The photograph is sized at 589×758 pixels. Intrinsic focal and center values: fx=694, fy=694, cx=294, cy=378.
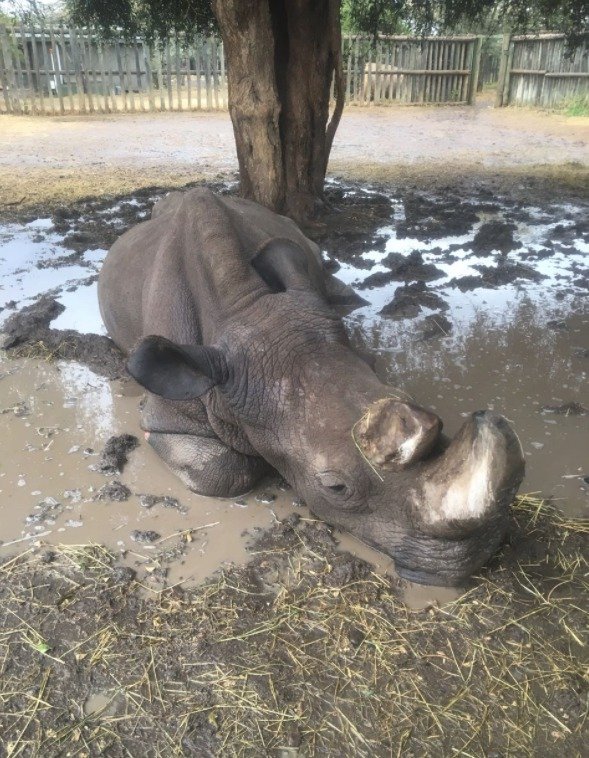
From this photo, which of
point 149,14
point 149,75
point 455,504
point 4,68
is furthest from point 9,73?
point 455,504

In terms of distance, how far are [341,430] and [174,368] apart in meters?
0.92

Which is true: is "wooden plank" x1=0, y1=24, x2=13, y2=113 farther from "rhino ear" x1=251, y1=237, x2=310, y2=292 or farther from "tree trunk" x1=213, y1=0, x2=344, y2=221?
"rhino ear" x1=251, y1=237, x2=310, y2=292

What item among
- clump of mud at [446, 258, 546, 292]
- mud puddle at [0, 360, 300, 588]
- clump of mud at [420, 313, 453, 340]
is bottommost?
mud puddle at [0, 360, 300, 588]

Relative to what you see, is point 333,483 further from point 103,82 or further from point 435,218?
point 103,82

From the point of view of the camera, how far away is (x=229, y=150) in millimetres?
15336

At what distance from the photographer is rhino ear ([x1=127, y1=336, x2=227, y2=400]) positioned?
3.37 meters

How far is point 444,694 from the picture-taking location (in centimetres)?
298

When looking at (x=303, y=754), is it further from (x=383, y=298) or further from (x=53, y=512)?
(x=383, y=298)

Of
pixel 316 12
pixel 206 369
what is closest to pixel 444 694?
pixel 206 369

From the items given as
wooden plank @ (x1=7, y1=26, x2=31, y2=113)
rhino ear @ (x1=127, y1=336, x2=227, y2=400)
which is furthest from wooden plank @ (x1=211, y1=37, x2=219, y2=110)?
rhino ear @ (x1=127, y1=336, x2=227, y2=400)

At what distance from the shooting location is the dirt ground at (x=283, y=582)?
2.88 meters

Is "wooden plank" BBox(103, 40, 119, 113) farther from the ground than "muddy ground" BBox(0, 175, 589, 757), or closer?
farther from the ground

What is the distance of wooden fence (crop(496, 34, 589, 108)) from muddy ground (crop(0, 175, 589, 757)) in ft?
55.0

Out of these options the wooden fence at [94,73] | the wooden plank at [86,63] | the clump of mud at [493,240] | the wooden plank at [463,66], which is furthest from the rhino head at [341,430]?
the wooden plank at [463,66]
